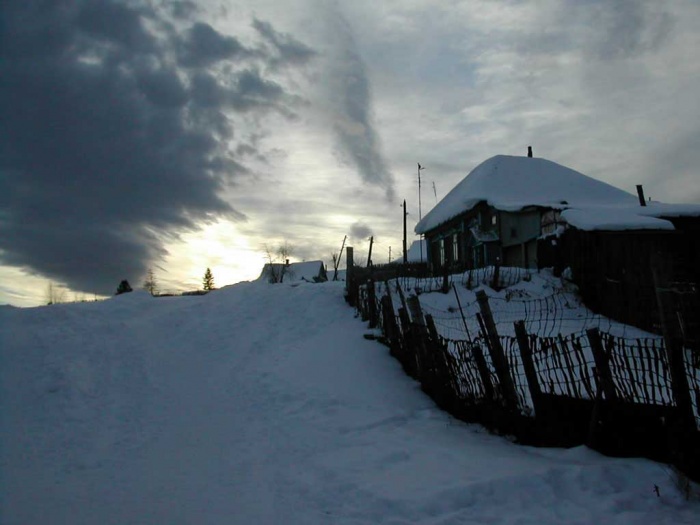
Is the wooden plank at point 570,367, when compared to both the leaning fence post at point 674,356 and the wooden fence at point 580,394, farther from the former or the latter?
the leaning fence post at point 674,356

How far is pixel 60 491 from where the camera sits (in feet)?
17.0

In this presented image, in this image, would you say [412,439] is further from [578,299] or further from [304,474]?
[578,299]

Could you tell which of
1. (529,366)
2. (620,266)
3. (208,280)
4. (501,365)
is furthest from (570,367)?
(208,280)

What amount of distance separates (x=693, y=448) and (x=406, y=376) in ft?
16.9

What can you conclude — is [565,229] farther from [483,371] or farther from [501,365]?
[501,365]

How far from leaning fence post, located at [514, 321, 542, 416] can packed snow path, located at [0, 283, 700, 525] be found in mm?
587

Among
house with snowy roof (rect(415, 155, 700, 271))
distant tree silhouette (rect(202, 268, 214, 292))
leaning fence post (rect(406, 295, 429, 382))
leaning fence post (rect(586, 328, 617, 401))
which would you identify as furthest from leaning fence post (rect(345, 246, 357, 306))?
distant tree silhouette (rect(202, 268, 214, 292))

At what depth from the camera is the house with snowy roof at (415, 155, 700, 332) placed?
1287cm

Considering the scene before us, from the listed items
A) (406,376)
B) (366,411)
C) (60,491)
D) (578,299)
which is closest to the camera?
(60,491)

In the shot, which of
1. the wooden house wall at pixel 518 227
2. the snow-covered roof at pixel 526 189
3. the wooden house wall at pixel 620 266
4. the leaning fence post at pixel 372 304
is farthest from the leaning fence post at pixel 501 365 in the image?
the wooden house wall at pixel 518 227

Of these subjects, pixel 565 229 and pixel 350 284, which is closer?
pixel 565 229

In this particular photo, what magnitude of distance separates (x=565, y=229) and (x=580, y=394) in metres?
10.9

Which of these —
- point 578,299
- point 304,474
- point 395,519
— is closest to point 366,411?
point 304,474

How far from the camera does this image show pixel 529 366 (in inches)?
208
